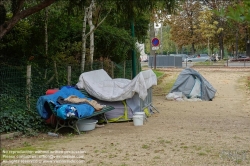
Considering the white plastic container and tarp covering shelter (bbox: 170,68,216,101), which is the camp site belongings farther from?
tarp covering shelter (bbox: 170,68,216,101)

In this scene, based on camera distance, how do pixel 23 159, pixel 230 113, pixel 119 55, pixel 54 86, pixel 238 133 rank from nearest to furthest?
pixel 23 159 < pixel 238 133 < pixel 54 86 < pixel 230 113 < pixel 119 55

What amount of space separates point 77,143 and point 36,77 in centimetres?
294

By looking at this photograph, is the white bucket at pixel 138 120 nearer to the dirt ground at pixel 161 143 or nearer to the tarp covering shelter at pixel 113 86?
the dirt ground at pixel 161 143

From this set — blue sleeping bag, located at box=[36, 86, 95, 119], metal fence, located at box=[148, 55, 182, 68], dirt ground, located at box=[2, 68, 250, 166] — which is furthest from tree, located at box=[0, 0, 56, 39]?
metal fence, located at box=[148, 55, 182, 68]

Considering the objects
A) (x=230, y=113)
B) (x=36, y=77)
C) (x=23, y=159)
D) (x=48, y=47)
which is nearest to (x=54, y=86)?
(x=36, y=77)

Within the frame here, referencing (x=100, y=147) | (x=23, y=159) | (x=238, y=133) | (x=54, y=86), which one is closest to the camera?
(x=23, y=159)

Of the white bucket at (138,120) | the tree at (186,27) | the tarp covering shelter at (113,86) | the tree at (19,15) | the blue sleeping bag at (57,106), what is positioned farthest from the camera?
the tree at (186,27)

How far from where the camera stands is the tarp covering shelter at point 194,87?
15727mm

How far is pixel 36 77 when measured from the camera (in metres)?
9.77

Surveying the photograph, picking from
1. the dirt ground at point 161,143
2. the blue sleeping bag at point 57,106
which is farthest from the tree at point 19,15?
the blue sleeping bag at point 57,106

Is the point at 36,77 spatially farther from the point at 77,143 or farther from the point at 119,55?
the point at 119,55

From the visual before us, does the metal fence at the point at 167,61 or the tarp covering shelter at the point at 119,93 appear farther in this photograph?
the metal fence at the point at 167,61

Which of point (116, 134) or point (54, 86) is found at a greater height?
point (54, 86)

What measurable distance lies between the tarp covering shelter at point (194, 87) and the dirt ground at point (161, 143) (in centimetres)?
388
